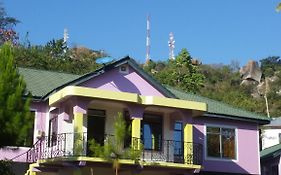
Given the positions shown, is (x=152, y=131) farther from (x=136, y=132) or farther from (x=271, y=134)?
(x=271, y=134)

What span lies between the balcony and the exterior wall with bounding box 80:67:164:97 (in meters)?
2.18

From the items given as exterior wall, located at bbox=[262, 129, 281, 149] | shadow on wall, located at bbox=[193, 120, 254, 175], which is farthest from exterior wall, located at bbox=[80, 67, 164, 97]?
exterior wall, located at bbox=[262, 129, 281, 149]

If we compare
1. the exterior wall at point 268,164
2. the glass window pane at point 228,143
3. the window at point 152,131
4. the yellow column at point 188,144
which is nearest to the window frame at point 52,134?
the window at point 152,131

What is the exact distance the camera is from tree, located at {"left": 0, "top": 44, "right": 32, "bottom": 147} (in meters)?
15.5

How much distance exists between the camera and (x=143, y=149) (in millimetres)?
23234

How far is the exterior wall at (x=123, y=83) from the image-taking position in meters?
24.0

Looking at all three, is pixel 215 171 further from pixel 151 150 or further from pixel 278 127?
pixel 278 127

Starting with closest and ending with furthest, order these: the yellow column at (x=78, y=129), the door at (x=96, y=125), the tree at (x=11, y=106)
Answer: the tree at (x=11, y=106)
the yellow column at (x=78, y=129)
the door at (x=96, y=125)

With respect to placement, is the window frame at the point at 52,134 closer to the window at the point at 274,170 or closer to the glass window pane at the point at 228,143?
the glass window pane at the point at 228,143

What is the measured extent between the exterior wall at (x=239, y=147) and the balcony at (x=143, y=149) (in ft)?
6.83

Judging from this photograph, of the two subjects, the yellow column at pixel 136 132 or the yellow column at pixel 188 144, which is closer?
the yellow column at pixel 136 132

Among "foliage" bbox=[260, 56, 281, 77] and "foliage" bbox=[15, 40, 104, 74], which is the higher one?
"foliage" bbox=[260, 56, 281, 77]

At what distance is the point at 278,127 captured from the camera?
5666cm

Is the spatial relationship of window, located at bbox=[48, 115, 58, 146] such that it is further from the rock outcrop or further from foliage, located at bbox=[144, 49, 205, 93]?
the rock outcrop
